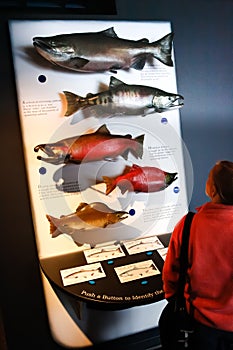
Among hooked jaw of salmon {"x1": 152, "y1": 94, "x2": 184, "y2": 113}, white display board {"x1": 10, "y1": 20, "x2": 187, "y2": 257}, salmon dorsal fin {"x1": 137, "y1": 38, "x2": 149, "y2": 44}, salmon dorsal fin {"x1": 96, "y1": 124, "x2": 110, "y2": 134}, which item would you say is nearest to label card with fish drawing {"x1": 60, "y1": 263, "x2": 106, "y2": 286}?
white display board {"x1": 10, "y1": 20, "x2": 187, "y2": 257}

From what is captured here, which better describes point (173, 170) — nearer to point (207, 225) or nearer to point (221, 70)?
point (221, 70)

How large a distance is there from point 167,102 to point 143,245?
67cm

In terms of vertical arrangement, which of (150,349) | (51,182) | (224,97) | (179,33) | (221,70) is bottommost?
(150,349)

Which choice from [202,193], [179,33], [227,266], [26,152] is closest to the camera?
[227,266]

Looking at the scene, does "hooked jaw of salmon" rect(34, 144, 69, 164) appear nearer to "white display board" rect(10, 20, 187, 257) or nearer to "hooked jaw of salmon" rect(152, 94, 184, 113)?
"white display board" rect(10, 20, 187, 257)

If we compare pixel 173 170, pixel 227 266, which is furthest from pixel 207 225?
pixel 173 170

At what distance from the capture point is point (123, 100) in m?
1.54

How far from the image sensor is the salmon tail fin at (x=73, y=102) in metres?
1.50

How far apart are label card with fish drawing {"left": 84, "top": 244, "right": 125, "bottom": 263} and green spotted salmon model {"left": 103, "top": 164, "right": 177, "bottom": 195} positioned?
0.82 feet

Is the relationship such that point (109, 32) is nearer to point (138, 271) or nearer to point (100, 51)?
point (100, 51)

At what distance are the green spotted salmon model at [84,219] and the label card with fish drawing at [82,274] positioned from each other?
0.18 meters

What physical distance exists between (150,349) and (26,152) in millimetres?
1146

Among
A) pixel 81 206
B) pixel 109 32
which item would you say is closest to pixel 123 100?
pixel 109 32

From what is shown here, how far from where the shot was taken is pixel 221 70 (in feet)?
5.89
